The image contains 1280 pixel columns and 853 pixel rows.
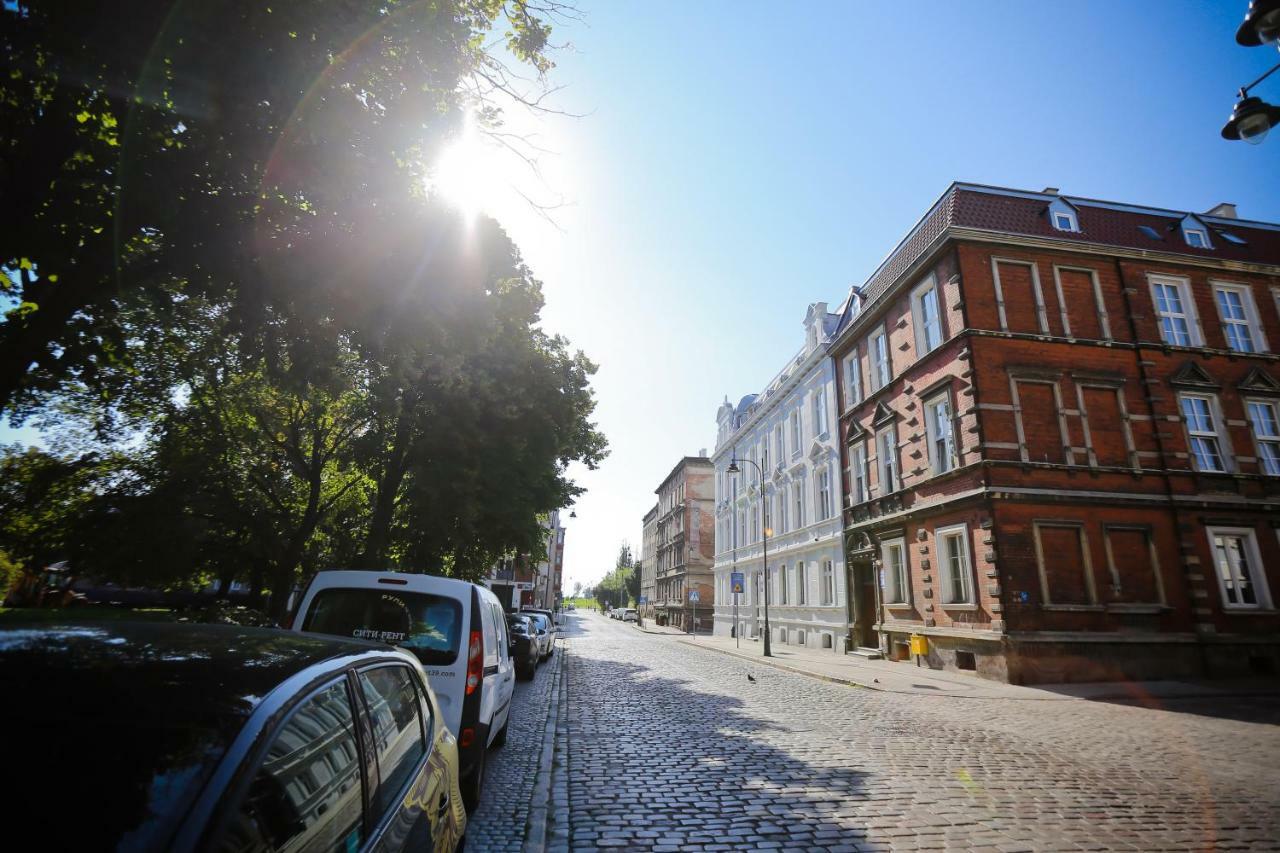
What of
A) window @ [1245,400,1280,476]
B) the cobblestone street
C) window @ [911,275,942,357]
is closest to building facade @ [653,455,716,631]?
window @ [911,275,942,357]

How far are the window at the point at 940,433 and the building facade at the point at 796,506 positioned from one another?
666 centimetres

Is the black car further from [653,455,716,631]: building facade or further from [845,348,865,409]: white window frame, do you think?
[653,455,716,631]: building facade

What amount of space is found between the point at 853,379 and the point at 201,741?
26725 millimetres

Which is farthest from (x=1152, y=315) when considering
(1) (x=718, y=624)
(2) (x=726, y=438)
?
(1) (x=718, y=624)

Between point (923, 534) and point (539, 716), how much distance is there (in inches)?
577

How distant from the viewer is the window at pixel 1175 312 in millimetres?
20078

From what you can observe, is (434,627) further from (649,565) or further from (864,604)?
(649,565)

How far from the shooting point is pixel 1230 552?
59.4 ft

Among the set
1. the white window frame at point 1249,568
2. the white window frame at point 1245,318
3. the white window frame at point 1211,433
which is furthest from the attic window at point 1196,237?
the white window frame at point 1249,568

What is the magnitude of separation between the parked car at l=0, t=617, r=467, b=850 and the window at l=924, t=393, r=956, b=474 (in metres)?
19.6

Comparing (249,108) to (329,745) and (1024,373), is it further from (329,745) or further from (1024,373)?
(1024,373)

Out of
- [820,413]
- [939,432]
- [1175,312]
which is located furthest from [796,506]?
[1175,312]

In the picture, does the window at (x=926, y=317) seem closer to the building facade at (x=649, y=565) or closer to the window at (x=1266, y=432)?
the window at (x=1266, y=432)

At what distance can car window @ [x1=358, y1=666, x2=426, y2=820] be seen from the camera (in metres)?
2.53
